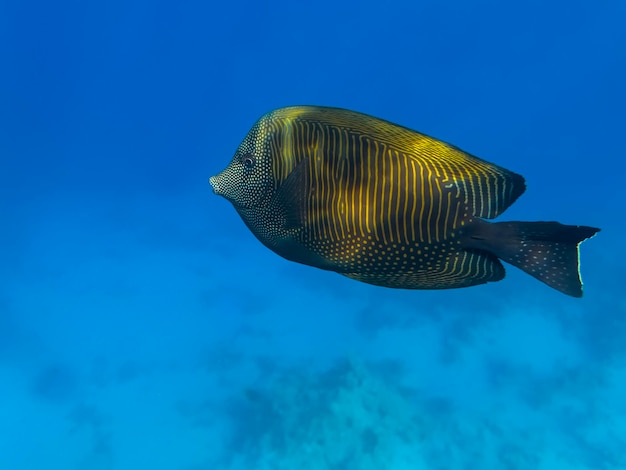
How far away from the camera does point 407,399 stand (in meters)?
12.5

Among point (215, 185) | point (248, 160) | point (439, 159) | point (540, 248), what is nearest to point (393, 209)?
point (439, 159)

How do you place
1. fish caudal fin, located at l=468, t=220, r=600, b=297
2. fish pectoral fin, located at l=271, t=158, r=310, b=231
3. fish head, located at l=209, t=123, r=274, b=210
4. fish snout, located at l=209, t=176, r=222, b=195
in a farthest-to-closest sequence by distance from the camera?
1. fish snout, located at l=209, t=176, r=222, b=195
2. fish head, located at l=209, t=123, r=274, b=210
3. fish pectoral fin, located at l=271, t=158, r=310, b=231
4. fish caudal fin, located at l=468, t=220, r=600, b=297

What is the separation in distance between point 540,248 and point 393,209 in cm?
58

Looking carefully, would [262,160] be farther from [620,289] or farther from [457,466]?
[620,289]

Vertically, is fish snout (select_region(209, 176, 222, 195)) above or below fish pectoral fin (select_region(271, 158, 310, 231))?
below

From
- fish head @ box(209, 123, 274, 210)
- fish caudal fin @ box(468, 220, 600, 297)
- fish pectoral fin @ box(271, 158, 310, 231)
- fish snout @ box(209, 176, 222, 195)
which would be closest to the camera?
fish caudal fin @ box(468, 220, 600, 297)

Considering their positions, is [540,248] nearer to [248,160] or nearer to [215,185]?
[248,160]

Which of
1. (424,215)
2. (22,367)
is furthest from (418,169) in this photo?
(22,367)

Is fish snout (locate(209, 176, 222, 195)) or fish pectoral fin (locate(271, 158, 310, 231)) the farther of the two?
fish snout (locate(209, 176, 222, 195))

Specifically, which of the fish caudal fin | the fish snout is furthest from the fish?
the fish snout

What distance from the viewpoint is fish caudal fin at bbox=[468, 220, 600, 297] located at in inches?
68.8

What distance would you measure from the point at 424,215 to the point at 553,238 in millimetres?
489

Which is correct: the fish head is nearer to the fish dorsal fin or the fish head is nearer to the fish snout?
the fish snout

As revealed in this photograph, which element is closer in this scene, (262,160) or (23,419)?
(262,160)
